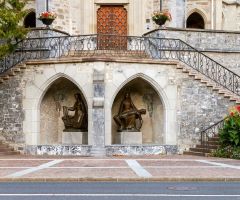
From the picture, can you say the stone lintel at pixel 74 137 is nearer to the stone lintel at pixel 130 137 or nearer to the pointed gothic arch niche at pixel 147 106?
the pointed gothic arch niche at pixel 147 106

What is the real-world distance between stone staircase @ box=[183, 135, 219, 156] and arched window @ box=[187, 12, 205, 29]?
13.8 metres

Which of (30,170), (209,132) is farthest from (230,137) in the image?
(30,170)

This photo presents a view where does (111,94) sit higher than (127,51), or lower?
lower

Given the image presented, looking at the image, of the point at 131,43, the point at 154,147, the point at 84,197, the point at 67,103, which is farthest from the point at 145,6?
the point at 84,197

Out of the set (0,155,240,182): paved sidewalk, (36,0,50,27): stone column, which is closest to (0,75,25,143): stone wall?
(0,155,240,182): paved sidewalk

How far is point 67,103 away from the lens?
97.2ft

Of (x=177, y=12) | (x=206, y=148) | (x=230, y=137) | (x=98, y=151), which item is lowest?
(x=98, y=151)

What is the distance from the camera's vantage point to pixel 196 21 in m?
39.3

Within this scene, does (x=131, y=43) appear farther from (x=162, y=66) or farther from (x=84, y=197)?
(x=84, y=197)

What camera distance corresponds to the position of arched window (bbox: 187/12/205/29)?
3856 centimetres

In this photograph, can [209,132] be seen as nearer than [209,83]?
No

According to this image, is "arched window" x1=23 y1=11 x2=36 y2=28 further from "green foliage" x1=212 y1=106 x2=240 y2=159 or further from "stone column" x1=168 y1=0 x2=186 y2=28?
"green foliage" x1=212 y1=106 x2=240 y2=159

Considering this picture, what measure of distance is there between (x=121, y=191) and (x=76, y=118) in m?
15.1

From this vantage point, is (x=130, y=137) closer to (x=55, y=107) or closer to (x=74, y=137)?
(x=74, y=137)
